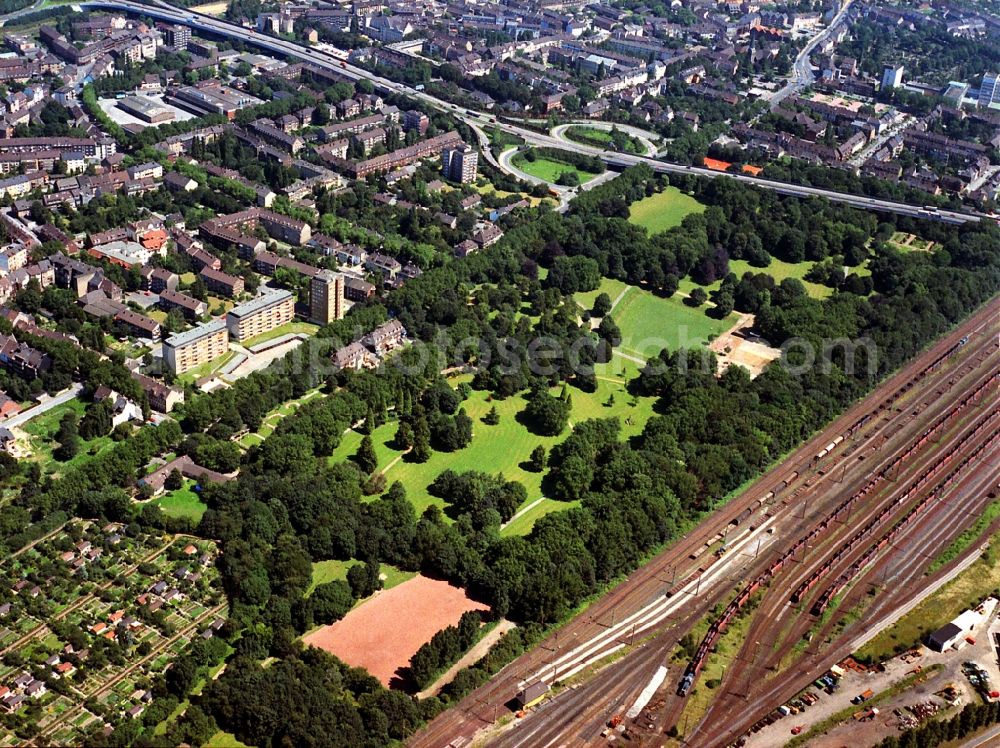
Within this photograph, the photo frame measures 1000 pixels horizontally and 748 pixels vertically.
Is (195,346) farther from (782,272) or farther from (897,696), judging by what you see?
(782,272)

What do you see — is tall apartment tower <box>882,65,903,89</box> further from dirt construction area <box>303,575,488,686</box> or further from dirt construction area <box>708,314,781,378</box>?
dirt construction area <box>303,575,488,686</box>

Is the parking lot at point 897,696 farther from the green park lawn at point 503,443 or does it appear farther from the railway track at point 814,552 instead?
the green park lawn at point 503,443

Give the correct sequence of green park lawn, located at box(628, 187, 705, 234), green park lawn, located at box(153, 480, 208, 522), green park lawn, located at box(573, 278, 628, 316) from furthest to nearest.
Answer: green park lawn, located at box(628, 187, 705, 234)
green park lawn, located at box(573, 278, 628, 316)
green park lawn, located at box(153, 480, 208, 522)

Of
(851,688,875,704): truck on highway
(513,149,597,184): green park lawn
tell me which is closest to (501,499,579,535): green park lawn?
(851,688,875,704): truck on highway

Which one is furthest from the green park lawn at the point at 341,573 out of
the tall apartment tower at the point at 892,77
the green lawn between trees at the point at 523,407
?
the tall apartment tower at the point at 892,77

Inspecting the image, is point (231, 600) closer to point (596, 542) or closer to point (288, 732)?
point (288, 732)

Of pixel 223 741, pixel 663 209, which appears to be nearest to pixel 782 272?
pixel 663 209
